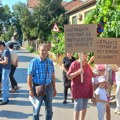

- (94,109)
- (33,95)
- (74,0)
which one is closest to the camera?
(33,95)

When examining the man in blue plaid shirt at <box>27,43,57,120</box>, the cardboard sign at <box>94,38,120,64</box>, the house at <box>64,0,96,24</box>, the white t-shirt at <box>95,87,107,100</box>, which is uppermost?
the house at <box>64,0,96,24</box>

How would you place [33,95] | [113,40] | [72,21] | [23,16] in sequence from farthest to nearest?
[23,16] < [72,21] < [113,40] < [33,95]

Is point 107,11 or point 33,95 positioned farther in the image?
point 107,11

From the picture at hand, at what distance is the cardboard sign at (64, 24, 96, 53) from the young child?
65cm

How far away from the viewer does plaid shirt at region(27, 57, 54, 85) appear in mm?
6789

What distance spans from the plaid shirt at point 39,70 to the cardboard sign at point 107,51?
41.2 inches

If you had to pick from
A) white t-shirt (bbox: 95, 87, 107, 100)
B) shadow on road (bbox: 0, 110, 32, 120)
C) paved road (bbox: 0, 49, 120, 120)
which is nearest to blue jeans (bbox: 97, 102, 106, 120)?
white t-shirt (bbox: 95, 87, 107, 100)

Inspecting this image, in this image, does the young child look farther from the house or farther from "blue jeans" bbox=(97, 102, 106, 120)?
the house

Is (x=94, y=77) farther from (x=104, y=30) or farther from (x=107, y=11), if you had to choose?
(x=104, y=30)

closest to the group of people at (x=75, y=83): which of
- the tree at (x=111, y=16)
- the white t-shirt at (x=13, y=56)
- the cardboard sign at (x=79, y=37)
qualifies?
the cardboard sign at (x=79, y=37)

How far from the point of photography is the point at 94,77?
7.24 metres

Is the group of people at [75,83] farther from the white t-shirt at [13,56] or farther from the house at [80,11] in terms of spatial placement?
the house at [80,11]

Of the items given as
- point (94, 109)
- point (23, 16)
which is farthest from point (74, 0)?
point (94, 109)

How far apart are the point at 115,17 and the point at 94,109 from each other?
11.4 ft
